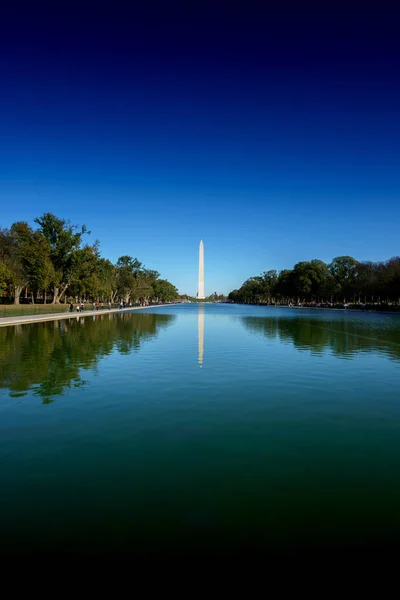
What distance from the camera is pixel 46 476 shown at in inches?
232


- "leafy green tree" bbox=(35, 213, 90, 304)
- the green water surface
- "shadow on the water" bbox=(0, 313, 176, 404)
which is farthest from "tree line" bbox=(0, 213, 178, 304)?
the green water surface

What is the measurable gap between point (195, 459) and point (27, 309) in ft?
142

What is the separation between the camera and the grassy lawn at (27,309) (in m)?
40.1

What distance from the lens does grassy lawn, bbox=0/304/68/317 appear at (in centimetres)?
4008

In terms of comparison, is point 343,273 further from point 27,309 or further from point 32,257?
point 27,309

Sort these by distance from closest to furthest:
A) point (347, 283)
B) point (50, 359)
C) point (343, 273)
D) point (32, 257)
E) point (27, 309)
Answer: point (50, 359), point (27, 309), point (32, 257), point (347, 283), point (343, 273)

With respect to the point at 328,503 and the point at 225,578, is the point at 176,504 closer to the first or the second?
the point at 225,578

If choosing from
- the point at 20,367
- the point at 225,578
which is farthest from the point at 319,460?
the point at 20,367

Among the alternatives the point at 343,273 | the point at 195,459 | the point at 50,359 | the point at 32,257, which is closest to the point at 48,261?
the point at 32,257

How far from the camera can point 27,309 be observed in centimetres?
4562

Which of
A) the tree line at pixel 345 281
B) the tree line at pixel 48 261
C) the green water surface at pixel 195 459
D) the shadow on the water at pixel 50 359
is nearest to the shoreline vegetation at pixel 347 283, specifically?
the tree line at pixel 345 281

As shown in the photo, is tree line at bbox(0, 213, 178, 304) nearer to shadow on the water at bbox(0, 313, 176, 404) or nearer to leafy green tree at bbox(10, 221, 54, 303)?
leafy green tree at bbox(10, 221, 54, 303)

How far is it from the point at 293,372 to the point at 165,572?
10340 millimetres

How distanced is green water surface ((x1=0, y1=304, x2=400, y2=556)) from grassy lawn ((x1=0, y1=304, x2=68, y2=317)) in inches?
1160
